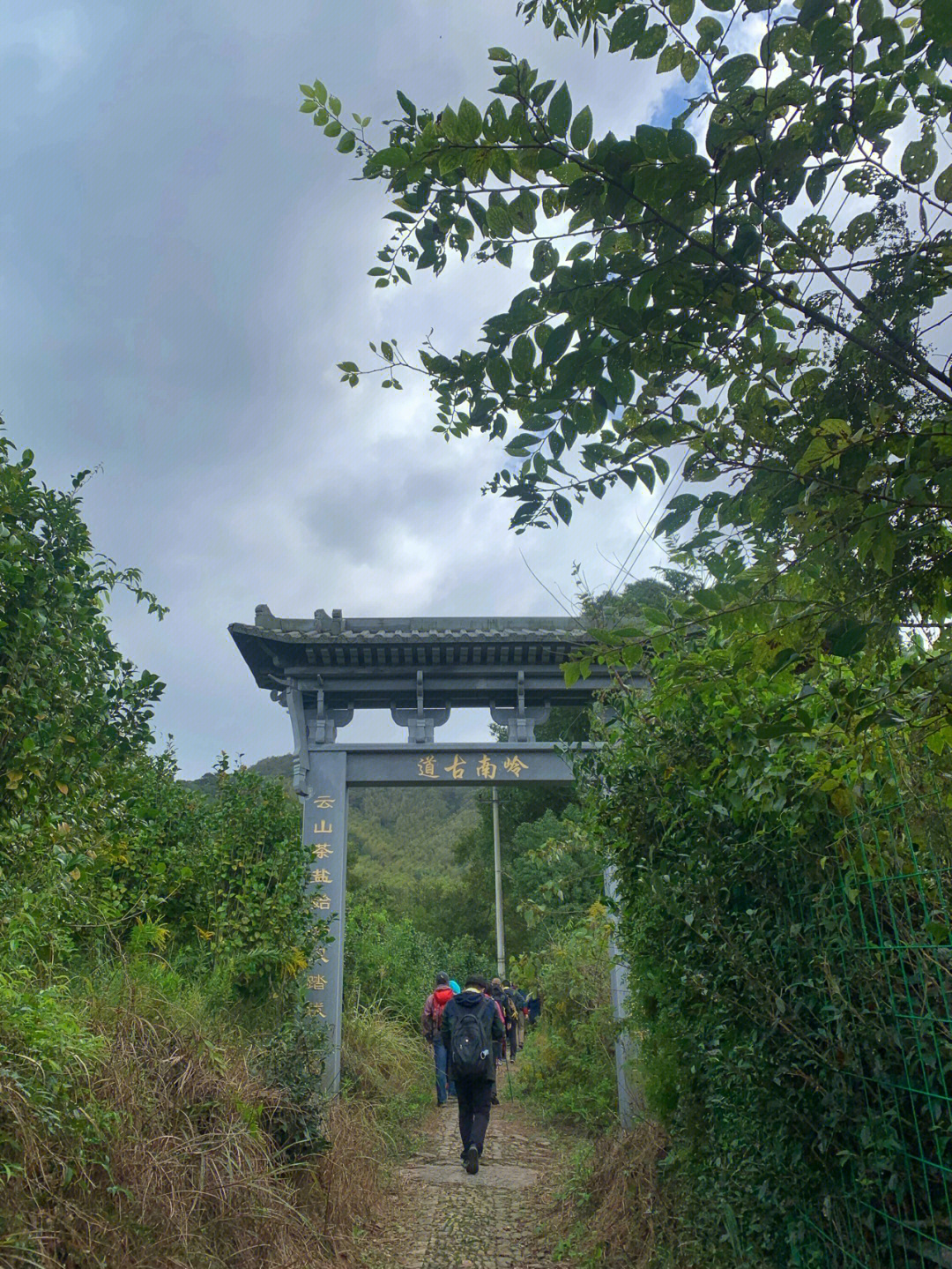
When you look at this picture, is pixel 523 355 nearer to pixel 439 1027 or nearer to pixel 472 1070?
pixel 472 1070

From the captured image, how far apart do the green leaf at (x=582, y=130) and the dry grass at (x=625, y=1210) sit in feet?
13.3

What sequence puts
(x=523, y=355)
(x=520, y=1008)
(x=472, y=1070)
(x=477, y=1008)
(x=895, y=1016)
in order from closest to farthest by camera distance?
(x=523, y=355), (x=895, y=1016), (x=472, y=1070), (x=477, y=1008), (x=520, y=1008)

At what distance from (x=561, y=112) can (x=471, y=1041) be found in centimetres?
676

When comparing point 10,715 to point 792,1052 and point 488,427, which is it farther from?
point 792,1052

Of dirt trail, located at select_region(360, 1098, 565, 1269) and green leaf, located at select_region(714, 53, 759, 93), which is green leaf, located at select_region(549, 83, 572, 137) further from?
dirt trail, located at select_region(360, 1098, 565, 1269)

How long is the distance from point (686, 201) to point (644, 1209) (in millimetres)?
4580

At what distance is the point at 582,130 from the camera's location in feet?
6.34

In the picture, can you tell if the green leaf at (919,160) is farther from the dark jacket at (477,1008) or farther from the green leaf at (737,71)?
the dark jacket at (477,1008)

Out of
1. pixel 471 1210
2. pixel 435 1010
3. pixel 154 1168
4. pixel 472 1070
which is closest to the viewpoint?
pixel 154 1168

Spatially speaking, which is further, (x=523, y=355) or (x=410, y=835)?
(x=410, y=835)

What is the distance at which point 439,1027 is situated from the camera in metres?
10.4

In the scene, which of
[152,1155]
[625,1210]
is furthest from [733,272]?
[625,1210]

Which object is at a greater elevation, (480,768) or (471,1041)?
(480,768)

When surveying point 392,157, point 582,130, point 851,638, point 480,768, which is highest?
point 480,768
